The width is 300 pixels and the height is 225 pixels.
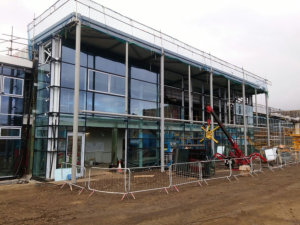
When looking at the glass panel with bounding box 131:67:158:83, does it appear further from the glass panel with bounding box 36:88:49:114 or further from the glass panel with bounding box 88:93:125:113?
the glass panel with bounding box 36:88:49:114

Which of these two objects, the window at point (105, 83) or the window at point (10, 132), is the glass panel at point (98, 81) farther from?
the window at point (10, 132)

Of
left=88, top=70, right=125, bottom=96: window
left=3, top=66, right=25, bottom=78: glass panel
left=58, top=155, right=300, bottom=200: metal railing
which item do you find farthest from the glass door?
left=3, top=66, right=25, bottom=78: glass panel

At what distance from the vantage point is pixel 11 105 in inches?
496

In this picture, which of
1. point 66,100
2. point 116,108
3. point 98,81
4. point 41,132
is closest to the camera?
point 41,132

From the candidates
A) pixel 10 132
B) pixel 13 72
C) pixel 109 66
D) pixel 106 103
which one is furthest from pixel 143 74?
pixel 10 132

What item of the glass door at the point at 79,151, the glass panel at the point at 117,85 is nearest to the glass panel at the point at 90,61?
the glass panel at the point at 117,85

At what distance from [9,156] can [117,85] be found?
7.36m

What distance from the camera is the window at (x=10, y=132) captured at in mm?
11992

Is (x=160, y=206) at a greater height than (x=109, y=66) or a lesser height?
lesser

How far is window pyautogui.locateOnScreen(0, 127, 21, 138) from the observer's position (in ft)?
39.3

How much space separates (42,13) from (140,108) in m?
8.41

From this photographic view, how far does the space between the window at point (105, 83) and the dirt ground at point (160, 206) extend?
6412 mm

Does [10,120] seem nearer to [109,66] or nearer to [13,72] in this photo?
[13,72]

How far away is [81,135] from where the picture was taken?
13070mm
